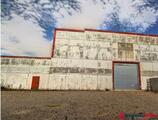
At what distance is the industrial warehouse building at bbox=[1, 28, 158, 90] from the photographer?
18859 mm

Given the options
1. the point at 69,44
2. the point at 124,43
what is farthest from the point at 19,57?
the point at 124,43

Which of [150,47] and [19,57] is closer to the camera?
[19,57]

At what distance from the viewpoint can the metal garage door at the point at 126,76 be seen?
19.8 metres

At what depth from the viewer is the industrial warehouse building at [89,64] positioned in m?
18.9

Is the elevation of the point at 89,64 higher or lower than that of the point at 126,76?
higher

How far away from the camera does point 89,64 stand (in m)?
19.9

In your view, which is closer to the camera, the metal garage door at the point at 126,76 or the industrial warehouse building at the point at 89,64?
the industrial warehouse building at the point at 89,64

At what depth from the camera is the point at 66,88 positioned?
62.1ft

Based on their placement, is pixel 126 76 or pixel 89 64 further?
pixel 126 76

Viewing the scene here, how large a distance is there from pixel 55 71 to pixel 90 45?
5.78 meters

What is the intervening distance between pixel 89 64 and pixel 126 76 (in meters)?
5.10

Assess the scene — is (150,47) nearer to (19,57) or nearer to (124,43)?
(124,43)

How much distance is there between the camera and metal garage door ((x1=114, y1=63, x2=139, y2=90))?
65.1 feet

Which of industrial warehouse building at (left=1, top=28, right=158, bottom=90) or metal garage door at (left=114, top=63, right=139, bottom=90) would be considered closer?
industrial warehouse building at (left=1, top=28, right=158, bottom=90)
